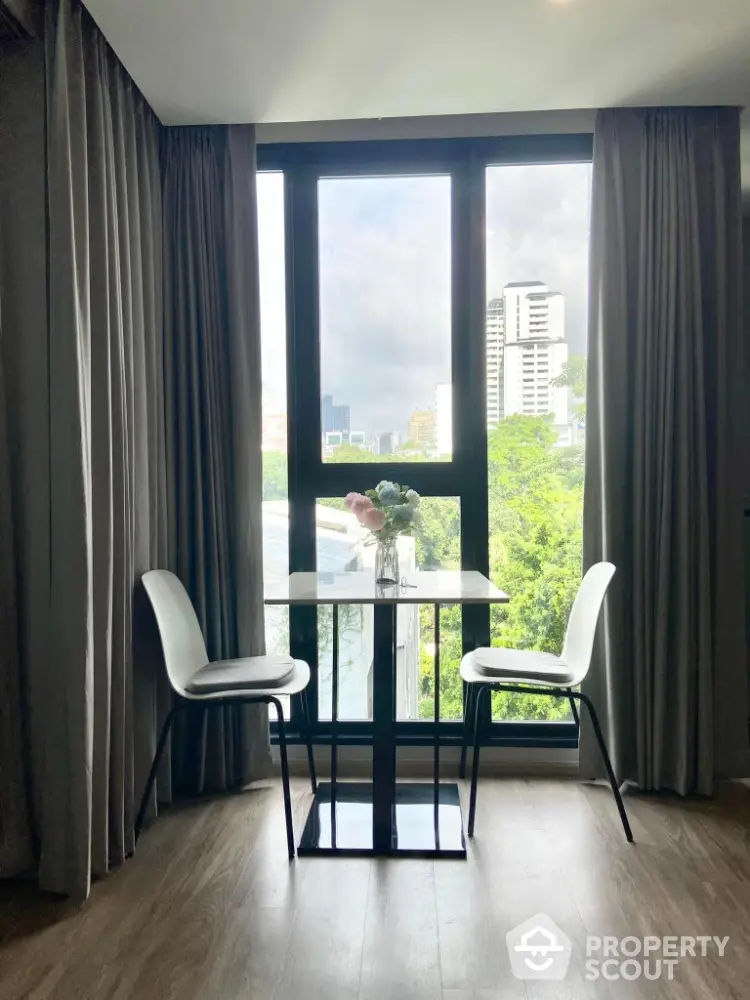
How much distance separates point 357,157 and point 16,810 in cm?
261

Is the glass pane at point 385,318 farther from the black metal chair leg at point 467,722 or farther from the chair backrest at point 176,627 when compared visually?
the black metal chair leg at point 467,722

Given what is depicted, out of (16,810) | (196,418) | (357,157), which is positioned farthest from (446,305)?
(16,810)

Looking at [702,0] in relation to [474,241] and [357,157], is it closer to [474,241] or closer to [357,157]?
[474,241]

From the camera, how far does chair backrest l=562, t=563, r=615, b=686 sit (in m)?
2.40

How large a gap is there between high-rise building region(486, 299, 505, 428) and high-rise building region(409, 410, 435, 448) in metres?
0.23

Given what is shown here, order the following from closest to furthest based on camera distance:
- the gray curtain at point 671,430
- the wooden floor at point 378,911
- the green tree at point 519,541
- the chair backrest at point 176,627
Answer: the wooden floor at point 378,911
the chair backrest at point 176,627
the gray curtain at point 671,430
the green tree at point 519,541

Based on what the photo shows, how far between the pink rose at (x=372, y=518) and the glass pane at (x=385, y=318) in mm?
601

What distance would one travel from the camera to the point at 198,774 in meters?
2.71

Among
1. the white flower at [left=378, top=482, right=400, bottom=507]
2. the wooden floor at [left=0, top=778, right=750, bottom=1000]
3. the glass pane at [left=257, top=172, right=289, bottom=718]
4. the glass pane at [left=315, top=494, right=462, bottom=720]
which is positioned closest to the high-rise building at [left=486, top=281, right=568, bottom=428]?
the glass pane at [left=315, top=494, right=462, bottom=720]

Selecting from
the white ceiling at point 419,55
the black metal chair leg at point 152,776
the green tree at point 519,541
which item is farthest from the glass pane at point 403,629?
the white ceiling at point 419,55

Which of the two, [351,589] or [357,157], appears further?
[357,157]

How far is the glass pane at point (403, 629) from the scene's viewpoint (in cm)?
297

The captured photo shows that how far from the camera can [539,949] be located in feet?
5.90

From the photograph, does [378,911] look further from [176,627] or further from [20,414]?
[20,414]
